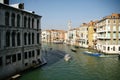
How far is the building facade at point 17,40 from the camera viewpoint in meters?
19.7

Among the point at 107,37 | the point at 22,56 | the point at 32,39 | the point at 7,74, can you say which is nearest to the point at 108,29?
the point at 107,37

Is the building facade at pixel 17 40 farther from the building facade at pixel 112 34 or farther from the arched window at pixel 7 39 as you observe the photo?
the building facade at pixel 112 34

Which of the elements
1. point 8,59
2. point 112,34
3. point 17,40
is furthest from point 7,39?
point 112,34

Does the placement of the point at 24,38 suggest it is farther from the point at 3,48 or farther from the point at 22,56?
the point at 3,48

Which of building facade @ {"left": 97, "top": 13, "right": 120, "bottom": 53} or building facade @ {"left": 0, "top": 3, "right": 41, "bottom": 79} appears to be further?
building facade @ {"left": 97, "top": 13, "right": 120, "bottom": 53}

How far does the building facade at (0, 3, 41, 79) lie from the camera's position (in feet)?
64.6

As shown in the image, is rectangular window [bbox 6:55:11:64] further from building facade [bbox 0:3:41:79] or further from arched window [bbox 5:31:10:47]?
arched window [bbox 5:31:10:47]

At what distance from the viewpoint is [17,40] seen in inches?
894

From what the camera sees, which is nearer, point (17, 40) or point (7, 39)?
point (7, 39)

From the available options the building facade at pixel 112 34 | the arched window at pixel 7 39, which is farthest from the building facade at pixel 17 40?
the building facade at pixel 112 34

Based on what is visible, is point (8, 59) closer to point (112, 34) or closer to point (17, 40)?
point (17, 40)

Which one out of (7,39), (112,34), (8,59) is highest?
(112,34)

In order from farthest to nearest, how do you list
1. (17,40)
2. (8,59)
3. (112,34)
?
(112,34), (17,40), (8,59)

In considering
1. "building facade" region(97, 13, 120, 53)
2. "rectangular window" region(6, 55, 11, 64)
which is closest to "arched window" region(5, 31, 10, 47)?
"rectangular window" region(6, 55, 11, 64)
